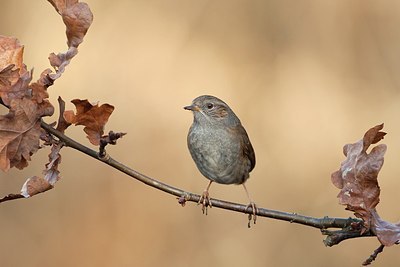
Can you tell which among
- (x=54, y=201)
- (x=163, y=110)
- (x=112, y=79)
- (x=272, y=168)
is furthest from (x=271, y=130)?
(x=54, y=201)

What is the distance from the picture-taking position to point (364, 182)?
1.84m

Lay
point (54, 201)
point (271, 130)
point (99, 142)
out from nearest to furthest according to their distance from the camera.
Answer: point (99, 142), point (54, 201), point (271, 130)

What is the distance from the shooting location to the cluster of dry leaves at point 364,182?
5.97 feet

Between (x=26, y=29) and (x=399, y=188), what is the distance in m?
3.00

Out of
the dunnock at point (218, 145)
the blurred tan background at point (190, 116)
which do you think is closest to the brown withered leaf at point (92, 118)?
the dunnock at point (218, 145)

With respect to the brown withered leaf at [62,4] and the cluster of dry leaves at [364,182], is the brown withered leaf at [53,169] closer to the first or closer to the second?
the brown withered leaf at [62,4]

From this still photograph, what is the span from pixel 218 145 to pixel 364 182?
192cm

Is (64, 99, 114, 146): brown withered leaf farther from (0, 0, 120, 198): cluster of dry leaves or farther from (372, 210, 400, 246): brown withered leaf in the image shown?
(372, 210, 400, 246): brown withered leaf

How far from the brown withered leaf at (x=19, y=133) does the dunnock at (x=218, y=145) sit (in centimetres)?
182

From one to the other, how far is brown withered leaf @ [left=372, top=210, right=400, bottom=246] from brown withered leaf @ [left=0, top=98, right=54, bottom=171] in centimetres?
78

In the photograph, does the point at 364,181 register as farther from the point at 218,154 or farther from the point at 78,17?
the point at 218,154

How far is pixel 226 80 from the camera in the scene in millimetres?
6234

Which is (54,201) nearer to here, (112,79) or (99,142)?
(112,79)

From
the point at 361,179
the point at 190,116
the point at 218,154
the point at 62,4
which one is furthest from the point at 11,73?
the point at 190,116
